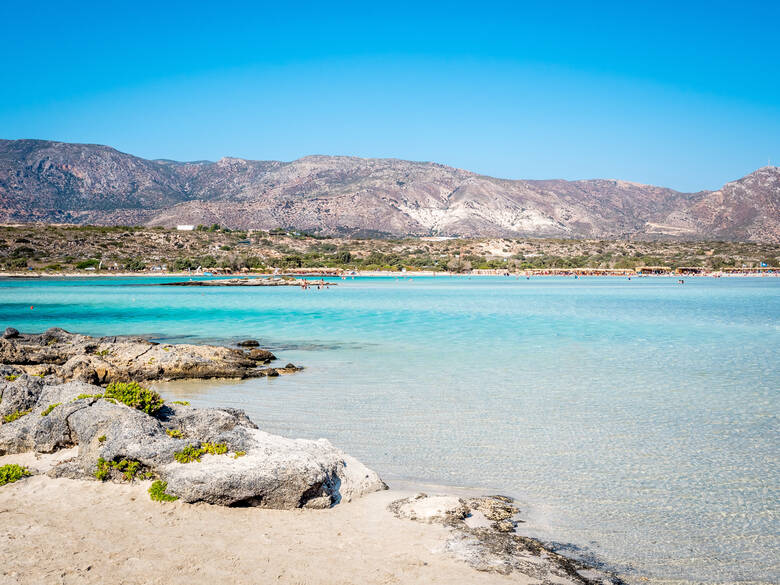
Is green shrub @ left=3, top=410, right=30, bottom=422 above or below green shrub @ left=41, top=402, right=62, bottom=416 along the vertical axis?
below

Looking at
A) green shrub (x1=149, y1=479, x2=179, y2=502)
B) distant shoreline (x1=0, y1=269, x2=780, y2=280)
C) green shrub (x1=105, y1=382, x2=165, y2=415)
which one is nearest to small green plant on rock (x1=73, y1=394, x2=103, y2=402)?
green shrub (x1=105, y1=382, x2=165, y2=415)

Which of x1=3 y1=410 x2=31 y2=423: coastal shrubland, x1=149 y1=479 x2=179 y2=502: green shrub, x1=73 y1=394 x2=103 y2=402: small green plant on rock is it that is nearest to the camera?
x1=149 y1=479 x2=179 y2=502: green shrub

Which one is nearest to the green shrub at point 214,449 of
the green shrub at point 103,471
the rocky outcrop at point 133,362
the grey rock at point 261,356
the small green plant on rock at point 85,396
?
the green shrub at point 103,471

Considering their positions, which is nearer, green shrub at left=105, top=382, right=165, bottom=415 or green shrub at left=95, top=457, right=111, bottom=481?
green shrub at left=95, top=457, right=111, bottom=481

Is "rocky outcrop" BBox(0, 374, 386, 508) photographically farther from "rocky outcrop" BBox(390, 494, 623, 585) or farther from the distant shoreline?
the distant shoreline

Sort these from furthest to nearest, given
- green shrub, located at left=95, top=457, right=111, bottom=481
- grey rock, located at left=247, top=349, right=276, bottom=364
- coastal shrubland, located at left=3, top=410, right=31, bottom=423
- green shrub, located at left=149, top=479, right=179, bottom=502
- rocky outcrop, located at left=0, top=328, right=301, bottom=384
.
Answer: grey rock, located at left=247, top=349, right=276, bottom=364, rocky outcrop, located at left=0, top=328, right=301, bottom=384, coastal shrubland, located at left=3, top=410, right=31, bottom=423, green shrub, located at left=95, top=457, right=111, bottom=481, green shrub, located at left=149, top=479, right=179, bottom=502

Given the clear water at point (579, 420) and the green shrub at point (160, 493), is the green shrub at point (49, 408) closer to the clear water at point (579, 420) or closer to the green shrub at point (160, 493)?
the green shrub at point (160, 493)

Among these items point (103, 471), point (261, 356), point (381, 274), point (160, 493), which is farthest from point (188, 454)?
point (381, 274)

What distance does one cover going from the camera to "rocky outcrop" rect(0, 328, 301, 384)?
13.2 meters

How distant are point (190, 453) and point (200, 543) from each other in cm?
139

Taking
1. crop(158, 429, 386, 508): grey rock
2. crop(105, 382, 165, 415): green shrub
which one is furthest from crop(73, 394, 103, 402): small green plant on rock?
crop(158, 429, 386, 508): grey rock

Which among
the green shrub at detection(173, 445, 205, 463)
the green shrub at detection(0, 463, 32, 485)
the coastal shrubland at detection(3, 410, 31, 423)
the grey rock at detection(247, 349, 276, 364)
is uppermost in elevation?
the green shrub at detection(173, 445, 205, 463)

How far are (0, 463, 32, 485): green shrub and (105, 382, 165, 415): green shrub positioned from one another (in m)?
1.34

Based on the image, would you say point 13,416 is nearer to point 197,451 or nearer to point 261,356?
point 197,451
